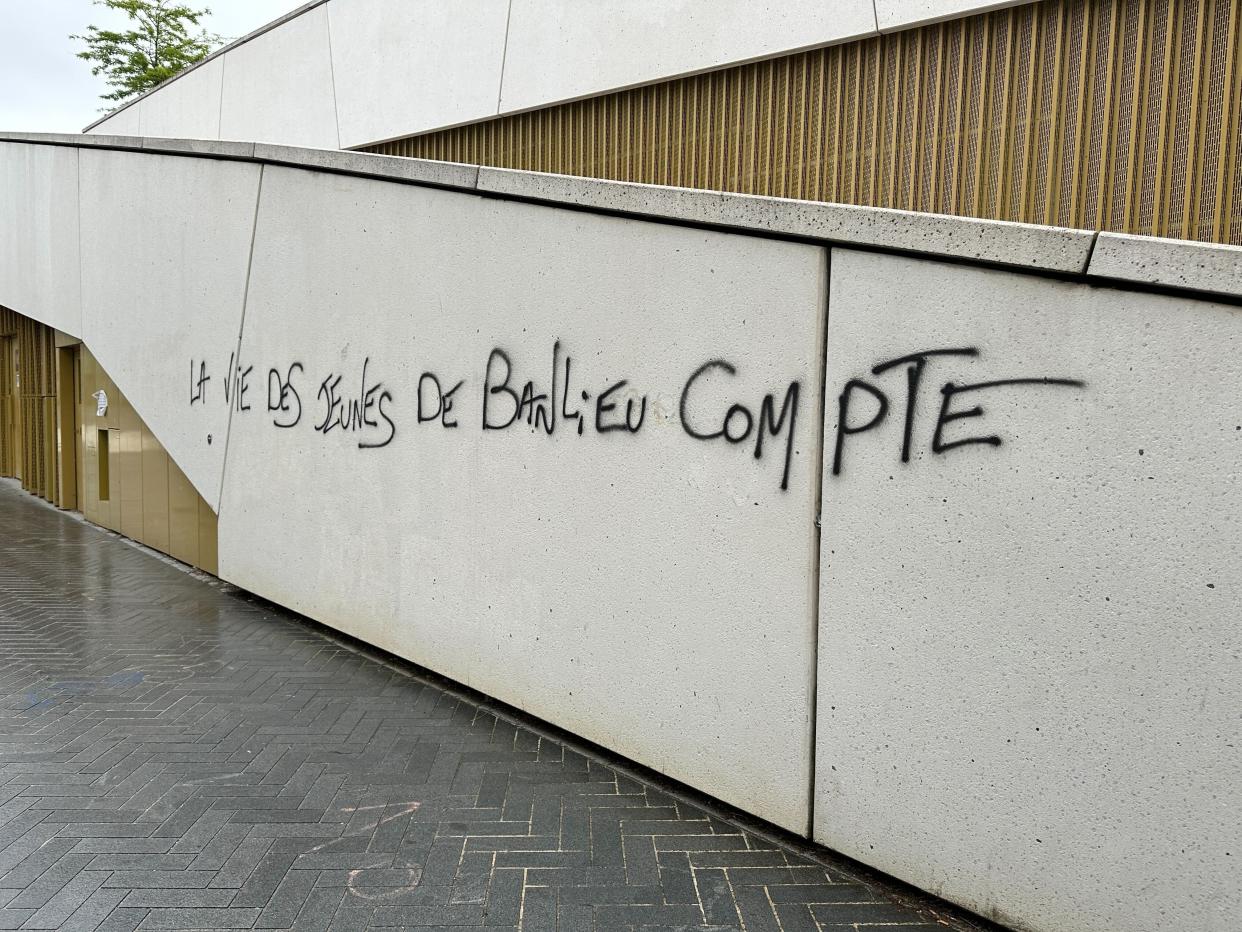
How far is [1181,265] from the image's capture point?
2.42 metres

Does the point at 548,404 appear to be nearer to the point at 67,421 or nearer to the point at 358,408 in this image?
the point at 358,408

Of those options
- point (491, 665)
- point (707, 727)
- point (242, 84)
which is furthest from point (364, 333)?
point (242, 84)

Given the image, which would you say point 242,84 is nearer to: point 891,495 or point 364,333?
point 364,333

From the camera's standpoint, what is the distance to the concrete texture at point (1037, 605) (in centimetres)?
245

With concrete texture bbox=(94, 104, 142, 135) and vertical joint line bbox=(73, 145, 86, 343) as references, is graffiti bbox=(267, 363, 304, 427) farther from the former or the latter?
concrete texture bbox=(94, 104, 142, 135)

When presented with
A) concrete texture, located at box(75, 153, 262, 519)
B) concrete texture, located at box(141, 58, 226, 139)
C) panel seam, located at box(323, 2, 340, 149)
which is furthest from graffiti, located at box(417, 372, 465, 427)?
concrete texture, located at box(141, 58, 226, 139)

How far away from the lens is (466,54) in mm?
8727

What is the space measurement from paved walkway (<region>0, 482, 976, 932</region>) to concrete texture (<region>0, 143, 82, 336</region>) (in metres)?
7.41

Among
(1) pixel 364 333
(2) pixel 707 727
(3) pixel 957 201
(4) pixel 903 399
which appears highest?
(3) pixel 957 201

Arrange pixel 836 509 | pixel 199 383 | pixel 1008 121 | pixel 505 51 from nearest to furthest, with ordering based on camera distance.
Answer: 1. pixel 836 509
2. pixel 1008 121
3. pixel 199 383
4. pixel 505 51

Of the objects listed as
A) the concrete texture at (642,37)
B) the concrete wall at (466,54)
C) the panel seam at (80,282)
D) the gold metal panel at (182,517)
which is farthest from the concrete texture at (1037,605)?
the panel seam at (80,282)

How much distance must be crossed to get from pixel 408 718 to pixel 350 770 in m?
0.72

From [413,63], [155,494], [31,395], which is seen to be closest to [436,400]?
[413,63]

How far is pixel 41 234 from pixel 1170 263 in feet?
46.5
